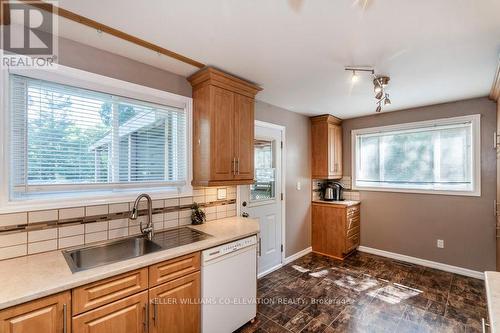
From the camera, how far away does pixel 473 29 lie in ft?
5.09

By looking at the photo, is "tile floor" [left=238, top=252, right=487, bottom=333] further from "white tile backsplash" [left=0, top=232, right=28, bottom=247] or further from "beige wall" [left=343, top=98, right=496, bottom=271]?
"white tile backsplash" [left=0, top=232, right=28, bottom=247]

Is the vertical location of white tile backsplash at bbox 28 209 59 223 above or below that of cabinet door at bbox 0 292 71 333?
above

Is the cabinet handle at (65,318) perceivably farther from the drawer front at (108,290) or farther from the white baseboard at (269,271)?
the white baseboard at (269,271)

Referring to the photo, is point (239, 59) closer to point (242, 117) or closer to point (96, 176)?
point (242, 117)

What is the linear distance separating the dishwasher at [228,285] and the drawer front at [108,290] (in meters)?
0.46

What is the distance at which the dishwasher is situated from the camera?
1.81 m

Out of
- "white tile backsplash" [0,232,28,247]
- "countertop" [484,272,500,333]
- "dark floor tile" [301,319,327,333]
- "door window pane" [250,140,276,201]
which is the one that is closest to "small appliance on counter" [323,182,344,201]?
"door window pane" [250,140,276,201]

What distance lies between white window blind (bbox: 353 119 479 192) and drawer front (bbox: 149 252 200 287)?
3.44 meters

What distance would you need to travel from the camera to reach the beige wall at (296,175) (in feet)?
11.8

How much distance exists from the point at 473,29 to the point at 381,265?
3.12 m

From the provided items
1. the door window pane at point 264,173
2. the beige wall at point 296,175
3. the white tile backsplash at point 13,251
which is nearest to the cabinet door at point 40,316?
the white tile backsplash at point 13,251

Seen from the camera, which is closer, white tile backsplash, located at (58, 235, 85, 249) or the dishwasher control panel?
white tile backsplash, located at (58, 235, 85, 249)

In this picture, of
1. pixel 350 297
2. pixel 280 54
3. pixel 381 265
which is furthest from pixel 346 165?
pixel 280 54

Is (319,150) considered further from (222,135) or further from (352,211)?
(222,135)
